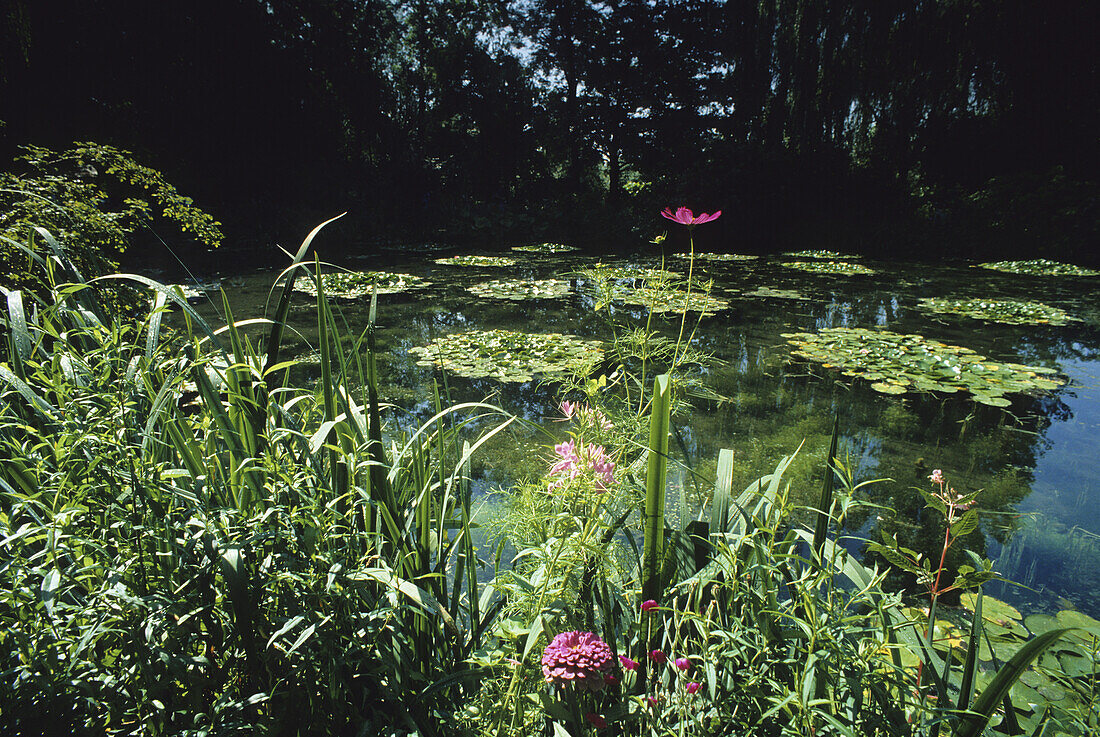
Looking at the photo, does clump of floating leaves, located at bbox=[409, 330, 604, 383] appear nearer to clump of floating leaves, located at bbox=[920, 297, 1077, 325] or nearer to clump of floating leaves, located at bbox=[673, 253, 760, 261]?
clump of floating leaves, located at bbox=[920, 297, 1077, 325]

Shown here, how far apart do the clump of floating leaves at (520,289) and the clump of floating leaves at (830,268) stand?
4.00 meters

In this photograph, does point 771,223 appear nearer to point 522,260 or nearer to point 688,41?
point 522,260

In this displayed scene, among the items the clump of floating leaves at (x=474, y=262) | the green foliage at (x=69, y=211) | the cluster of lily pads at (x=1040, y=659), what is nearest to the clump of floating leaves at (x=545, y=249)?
the clump of floating leaves at (x=474, y=262)

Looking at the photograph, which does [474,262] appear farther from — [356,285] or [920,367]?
[920,367]

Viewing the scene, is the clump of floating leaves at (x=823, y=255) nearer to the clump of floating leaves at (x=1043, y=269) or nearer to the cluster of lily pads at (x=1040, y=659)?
the clump of floating leaves at (x=1043, y=269)

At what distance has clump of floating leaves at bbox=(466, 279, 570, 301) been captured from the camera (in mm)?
5590

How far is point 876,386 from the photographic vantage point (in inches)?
113

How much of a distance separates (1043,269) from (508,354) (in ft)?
27.0

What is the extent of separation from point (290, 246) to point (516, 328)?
336 inches

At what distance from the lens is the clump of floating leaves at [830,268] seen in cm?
745

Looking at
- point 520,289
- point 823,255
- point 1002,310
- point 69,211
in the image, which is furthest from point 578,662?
point 823,255

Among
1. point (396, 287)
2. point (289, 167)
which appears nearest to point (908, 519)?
point (396, 287)

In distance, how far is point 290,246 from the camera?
35.3 ft

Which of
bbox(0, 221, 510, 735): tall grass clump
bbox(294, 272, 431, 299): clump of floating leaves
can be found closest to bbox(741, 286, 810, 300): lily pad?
bbox(294, 272, 431, 299): clump of floating leaves
